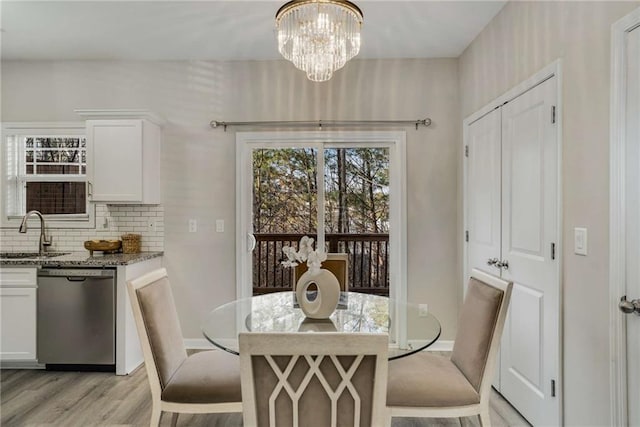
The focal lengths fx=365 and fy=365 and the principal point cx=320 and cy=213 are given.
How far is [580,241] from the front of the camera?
174cm

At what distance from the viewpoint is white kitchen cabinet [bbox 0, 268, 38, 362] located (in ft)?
9.32

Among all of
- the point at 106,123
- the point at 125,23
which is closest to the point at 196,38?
the point at 125,23

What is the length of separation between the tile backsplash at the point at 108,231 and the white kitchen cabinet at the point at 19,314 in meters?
0.62

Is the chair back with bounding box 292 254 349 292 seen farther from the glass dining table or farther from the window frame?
the window frame

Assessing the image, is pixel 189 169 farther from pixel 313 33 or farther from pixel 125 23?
pixel 313 33

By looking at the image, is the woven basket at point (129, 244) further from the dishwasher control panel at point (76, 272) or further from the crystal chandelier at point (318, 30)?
the crystal chandelier at point (318, 30)

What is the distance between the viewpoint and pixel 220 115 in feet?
11.2

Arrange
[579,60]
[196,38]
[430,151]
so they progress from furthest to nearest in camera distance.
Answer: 1. [430,151]
2. [196,38]
3. [579,60]

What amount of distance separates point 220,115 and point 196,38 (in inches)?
26.6

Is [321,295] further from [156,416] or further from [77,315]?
[77,315]

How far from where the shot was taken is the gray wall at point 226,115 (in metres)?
3.37

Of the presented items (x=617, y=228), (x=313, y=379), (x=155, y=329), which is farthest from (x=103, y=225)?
(x=617, y=228)

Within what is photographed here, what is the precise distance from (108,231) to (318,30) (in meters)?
2.76

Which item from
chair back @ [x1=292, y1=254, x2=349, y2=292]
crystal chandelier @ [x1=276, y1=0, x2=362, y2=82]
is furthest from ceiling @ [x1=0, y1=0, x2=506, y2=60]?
chair back @ [x1=292, y1=254, x2=349, y2=292]
